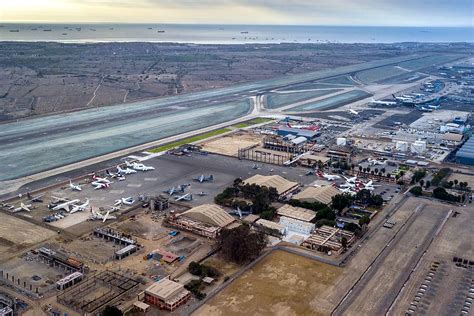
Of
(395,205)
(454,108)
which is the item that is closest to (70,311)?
(395,205)

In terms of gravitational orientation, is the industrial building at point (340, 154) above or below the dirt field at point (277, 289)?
above

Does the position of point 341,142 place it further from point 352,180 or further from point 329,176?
point 352,180

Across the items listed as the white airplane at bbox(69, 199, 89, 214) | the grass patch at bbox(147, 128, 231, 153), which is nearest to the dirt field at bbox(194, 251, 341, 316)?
the white airplane at bbox(69, 199, 89, 214)

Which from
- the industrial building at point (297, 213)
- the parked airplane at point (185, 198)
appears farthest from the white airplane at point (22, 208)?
the industrial building at point (297, 213)

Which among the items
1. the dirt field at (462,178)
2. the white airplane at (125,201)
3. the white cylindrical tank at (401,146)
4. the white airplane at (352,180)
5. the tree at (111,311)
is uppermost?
the white cylindrical tank at (401,146)

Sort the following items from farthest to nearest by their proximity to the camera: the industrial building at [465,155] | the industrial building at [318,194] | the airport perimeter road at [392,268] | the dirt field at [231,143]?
1. the dirt field at [231,143]
2. the industrial building at [465,155]
3. the industrial building at [318,194]
4. the airport perimeter road at [392,268]

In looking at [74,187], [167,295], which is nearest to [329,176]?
[74,187]

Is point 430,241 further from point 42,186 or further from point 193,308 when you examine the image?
point 42,186

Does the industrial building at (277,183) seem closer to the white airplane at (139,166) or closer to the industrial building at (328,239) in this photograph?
the industrial building at (328,239)
